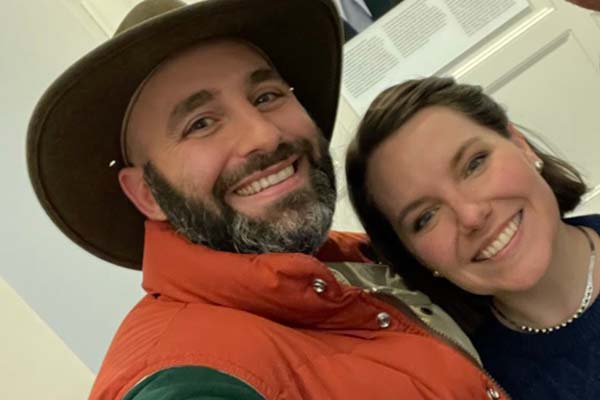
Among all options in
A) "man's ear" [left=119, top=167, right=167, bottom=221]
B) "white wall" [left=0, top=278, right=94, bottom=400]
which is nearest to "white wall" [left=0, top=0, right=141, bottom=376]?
"white wall" [left=0, top=278, right=94, bottom=400]

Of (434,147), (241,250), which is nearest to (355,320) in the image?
(241,250)

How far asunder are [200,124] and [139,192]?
0.16 metres

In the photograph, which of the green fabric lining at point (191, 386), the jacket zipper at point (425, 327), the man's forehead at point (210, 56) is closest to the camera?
the green fabric lining at point (191, 386)

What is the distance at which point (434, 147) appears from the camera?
1.12 metres

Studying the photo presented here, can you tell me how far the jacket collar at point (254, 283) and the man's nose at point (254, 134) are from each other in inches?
6.7

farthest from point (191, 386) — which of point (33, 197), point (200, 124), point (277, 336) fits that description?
point (33, 197)

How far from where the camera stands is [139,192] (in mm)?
1182

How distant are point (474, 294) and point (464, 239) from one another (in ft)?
0.57

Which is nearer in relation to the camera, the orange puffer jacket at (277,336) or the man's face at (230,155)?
the orange puffer jacket at (277,336)

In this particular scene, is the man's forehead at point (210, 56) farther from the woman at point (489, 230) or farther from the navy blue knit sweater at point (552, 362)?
the navy blue knit sweater at point (552, 362)

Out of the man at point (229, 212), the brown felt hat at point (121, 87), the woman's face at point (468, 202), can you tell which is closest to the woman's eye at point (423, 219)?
the woman's face at point (468, 202)

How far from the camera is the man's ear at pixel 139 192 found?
1.17 m

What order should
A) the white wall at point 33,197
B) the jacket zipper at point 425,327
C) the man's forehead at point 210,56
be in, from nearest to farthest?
1. the jacket zipper at point 425,327
2. the man's forehead at point 210,56
3. the white wall at point 33,197

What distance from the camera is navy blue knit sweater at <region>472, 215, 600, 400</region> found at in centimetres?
104
